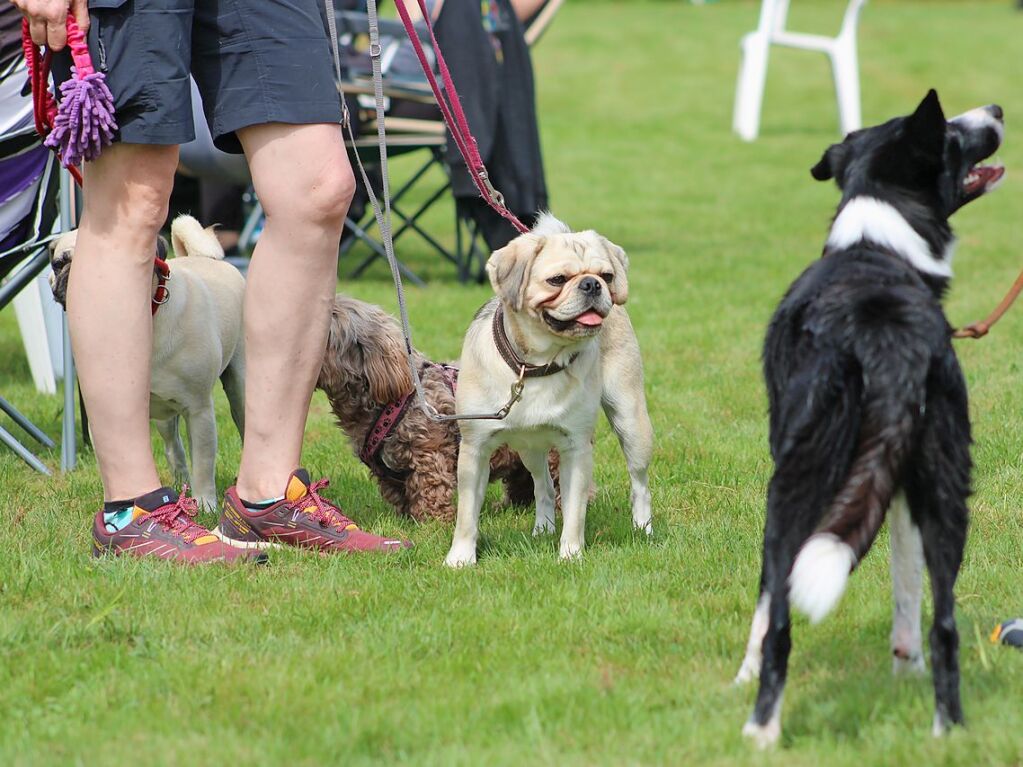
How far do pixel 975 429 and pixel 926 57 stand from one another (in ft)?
75.0

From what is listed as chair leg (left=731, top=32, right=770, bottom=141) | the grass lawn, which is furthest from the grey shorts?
chair leg (left=731, top=32, right=770, bottom=141)

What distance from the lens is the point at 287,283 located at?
12.6 feet

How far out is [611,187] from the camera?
48.3 ft

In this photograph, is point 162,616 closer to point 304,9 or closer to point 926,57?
point 304,9

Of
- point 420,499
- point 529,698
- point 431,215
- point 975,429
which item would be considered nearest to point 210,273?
point 420,499

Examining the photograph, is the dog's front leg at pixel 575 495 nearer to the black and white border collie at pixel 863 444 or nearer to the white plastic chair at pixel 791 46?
the black and white border collie at pixel 863 444

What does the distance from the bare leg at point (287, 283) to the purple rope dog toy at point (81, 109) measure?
411 mm

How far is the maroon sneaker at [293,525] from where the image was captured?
158 inches

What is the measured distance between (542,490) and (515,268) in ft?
3.08

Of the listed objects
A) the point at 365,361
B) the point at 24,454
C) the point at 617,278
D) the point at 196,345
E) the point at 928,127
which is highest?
the point at 928,127

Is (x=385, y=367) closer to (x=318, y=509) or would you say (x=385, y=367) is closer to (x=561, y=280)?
(x=318, y=509)

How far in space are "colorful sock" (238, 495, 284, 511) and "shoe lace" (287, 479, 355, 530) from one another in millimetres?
40

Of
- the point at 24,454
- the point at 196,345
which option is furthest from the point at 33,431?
the point at 196,345

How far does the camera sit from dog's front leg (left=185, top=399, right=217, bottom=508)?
4.70 m
